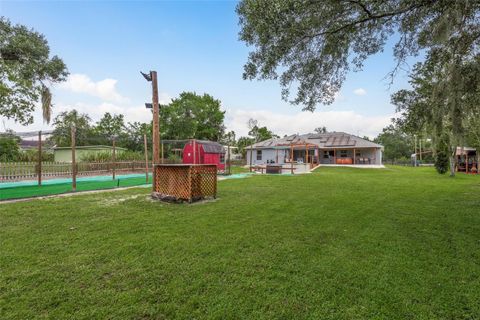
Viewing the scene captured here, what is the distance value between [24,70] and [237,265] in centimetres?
1427

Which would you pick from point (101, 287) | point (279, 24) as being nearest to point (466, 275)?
point (101, 287)

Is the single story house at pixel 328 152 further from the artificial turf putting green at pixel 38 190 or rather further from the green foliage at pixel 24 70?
the artificial turf putting green at pixel 38 190

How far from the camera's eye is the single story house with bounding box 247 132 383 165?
2792cm

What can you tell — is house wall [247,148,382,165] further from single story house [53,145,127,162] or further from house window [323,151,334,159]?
single story house [53,145,127,162]

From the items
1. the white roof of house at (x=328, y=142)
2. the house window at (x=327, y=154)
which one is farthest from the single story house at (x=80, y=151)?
the house window at (x=327, y=154)

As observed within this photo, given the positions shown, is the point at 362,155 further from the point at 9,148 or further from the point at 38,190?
the point at 9,148

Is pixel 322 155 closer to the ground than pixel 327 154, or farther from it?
closer to the ground

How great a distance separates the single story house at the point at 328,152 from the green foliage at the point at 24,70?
60.7 feet

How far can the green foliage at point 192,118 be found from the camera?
103ft

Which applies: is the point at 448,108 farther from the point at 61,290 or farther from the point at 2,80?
the point at 2,80

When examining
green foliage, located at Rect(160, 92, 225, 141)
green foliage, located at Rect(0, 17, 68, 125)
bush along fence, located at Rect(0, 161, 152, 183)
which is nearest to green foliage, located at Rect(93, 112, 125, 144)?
green foliage, located at Rect(160, 92, 225, 141)

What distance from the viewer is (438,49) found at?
539cm

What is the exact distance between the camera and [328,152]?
30469mm

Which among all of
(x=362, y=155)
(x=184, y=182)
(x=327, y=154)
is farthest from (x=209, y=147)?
(x=362, y=155)
